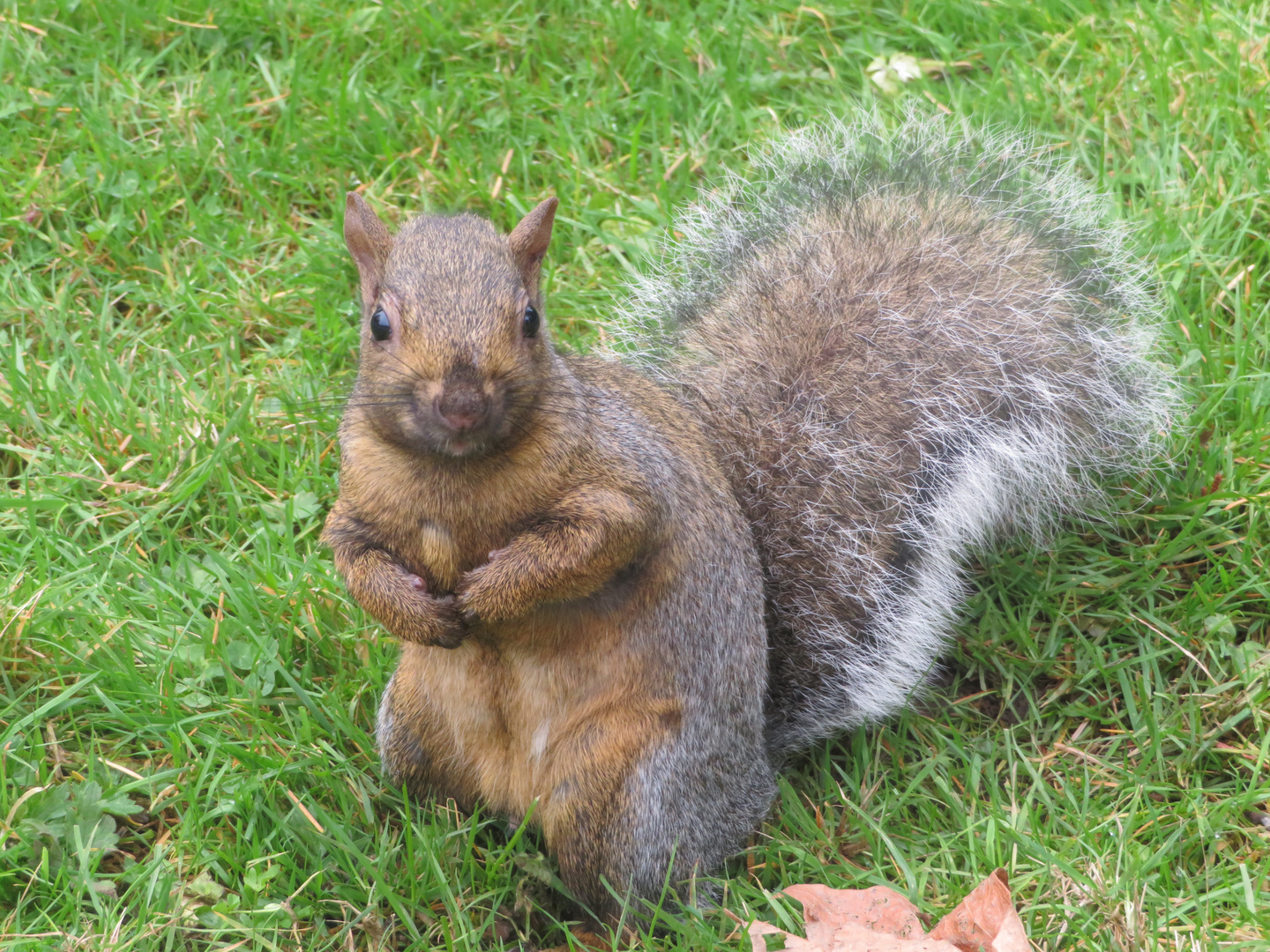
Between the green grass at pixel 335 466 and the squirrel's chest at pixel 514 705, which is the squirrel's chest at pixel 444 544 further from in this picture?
the green grass at pixel 335 466

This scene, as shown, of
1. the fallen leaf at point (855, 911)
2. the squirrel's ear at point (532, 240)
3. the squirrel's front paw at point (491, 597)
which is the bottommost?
the fallen leaf at point (855, 911)

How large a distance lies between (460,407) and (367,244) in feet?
1.58

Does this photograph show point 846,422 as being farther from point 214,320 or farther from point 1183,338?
point 214,320

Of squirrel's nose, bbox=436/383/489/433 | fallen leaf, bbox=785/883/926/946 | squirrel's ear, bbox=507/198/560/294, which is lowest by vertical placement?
fallen leaf, bbox=785/883/926/946

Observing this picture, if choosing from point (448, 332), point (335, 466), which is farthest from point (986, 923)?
point (335, 466)

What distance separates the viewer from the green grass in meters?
2.56

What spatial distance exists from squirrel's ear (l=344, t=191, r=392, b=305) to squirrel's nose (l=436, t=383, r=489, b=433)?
37cm

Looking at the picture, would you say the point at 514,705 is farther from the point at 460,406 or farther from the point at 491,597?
the point at 460,406

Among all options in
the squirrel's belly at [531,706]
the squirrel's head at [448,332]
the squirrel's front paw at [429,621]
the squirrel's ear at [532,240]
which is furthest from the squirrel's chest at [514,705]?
the squirrel's ear at [532,240]

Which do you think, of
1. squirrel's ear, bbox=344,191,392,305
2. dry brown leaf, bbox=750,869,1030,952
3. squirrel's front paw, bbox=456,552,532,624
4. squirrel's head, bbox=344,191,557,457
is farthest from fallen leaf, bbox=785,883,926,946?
squirrel's ear, bbox=344,191,392,305

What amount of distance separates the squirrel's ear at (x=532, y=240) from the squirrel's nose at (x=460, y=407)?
378 mm

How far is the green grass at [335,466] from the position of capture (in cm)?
256

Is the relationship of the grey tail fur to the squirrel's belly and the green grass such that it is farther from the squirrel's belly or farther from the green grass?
the squirrel's belly

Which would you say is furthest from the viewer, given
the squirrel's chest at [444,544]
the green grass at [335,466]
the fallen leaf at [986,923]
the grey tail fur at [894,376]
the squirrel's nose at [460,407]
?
the grey tail fur at [894,376]
